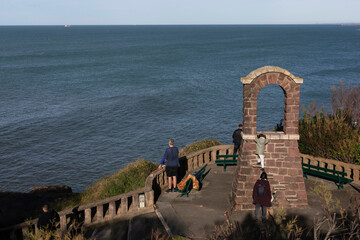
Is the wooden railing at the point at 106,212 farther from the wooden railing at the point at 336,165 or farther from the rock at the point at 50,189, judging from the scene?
the rock at the point at 50,189

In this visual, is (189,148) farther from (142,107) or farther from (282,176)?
(142,107)

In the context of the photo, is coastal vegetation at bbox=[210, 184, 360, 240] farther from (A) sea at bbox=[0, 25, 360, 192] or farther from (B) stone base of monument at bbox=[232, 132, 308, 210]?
(A) sea at bbox=[0, 25, 360, 192]

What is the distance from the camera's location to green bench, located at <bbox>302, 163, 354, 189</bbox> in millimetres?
14023

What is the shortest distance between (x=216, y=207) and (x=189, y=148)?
696 cm

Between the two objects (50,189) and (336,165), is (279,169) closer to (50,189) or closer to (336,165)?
(336,165)

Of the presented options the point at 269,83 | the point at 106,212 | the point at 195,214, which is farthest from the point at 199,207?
the point at 269,83

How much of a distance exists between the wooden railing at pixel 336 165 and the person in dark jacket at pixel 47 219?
10455 millimetres

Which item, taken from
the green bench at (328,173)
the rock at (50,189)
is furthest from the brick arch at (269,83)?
the rock at (50,189)

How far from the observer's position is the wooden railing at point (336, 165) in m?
14.6

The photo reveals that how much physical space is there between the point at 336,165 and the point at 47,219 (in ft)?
36.0

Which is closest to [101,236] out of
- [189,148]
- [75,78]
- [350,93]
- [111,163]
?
[189,148]

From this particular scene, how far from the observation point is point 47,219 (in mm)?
10109

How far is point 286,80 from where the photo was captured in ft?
40.5

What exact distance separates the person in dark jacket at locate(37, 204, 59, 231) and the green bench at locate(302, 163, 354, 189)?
9.75 m
